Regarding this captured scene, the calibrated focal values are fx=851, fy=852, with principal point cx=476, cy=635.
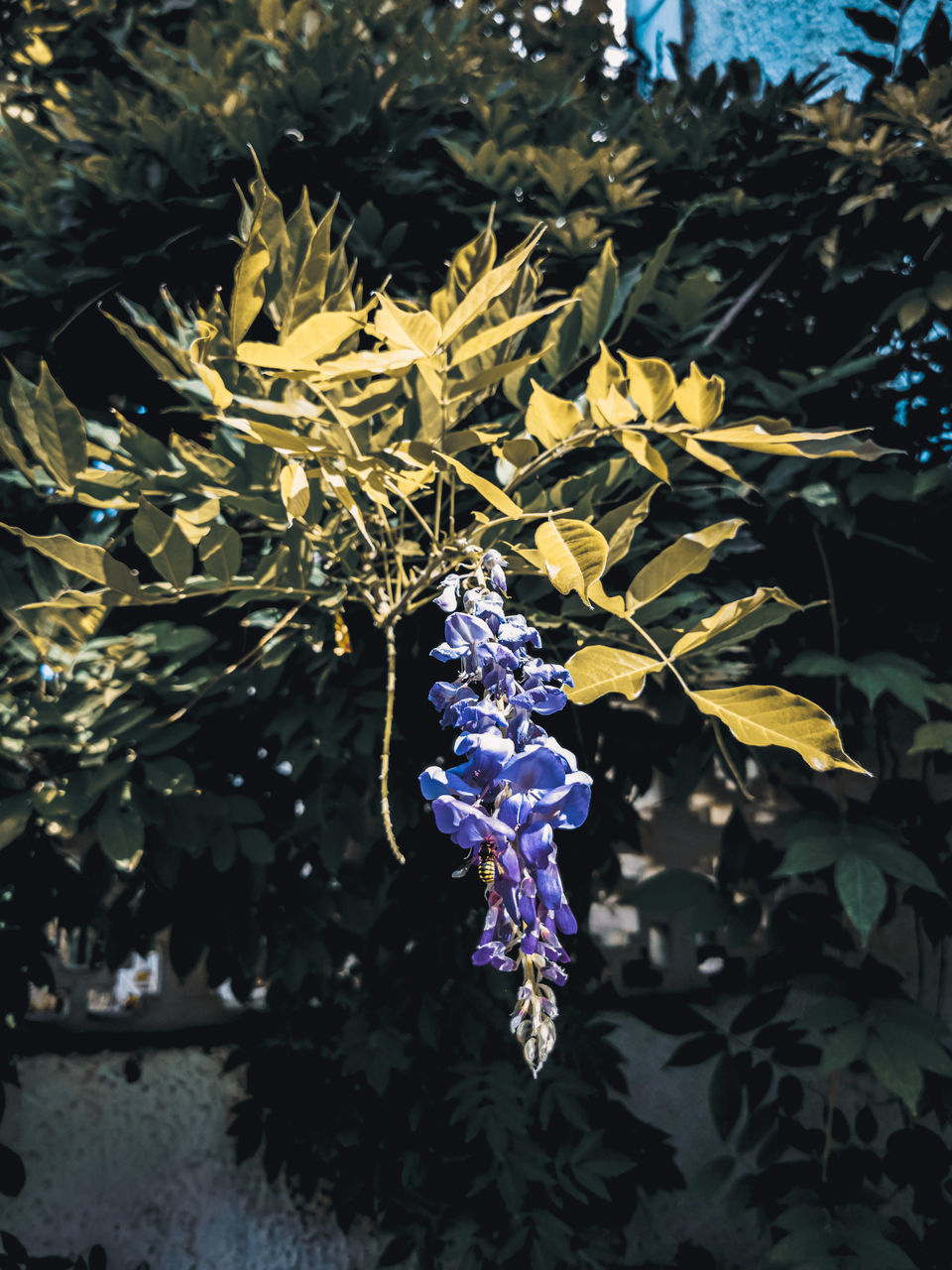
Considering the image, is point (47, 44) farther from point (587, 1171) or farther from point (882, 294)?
point (587, 1171)

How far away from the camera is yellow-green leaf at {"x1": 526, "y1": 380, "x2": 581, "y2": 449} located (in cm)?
75

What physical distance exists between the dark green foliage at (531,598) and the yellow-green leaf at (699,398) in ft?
1.07

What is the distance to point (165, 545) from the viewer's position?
819mm

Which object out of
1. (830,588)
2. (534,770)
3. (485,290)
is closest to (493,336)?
(485,290)

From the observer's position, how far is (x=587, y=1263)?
5.00 feet

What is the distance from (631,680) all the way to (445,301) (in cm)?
47

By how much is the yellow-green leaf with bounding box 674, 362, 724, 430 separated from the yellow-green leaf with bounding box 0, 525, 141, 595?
0.52 m

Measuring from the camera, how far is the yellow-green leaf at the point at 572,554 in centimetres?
60

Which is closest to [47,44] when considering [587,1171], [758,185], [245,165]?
[245,165]

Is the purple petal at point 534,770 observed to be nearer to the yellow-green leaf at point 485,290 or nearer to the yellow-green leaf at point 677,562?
the yellow-green leaf at point 677,562

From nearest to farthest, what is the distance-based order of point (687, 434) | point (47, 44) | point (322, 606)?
point (687, 434) → point (322, 606) → point (47, 44)

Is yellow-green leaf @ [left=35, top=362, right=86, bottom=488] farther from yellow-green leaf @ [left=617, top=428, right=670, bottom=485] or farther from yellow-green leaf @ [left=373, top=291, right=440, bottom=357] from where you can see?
yellow-green leaf @ [left=617, top=428, right=670, bottom=485]

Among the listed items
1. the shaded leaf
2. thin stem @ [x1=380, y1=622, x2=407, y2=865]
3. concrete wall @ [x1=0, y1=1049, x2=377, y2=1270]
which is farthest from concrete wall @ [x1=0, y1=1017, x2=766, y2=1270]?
thin stem @ [x1=380, y1=622, x2=407, y2=865]

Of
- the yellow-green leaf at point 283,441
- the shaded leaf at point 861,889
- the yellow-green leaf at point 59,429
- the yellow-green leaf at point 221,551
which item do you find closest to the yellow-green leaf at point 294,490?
the yellow-green leaf at point 283,441
